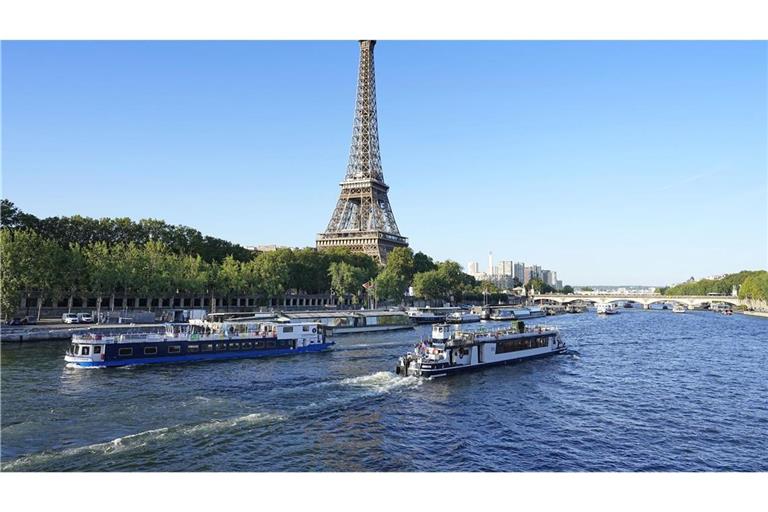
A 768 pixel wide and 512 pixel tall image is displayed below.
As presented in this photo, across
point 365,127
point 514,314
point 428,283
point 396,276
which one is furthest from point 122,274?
point 365,127

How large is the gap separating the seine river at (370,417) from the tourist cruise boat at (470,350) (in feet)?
5.14

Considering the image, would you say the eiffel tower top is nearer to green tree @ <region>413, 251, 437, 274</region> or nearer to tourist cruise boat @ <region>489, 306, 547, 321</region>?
green tree @ <region>413, 251, 437, 274</region>

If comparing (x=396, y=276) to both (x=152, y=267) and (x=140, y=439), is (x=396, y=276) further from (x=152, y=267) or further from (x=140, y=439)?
(x=140, y=439)

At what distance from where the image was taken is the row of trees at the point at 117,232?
93062 millimetres

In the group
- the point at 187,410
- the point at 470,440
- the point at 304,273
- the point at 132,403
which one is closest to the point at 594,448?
the point at 470,440

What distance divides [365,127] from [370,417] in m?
160

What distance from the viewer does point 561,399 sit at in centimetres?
3975

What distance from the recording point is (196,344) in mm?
53312

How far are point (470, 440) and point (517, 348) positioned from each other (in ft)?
97.6

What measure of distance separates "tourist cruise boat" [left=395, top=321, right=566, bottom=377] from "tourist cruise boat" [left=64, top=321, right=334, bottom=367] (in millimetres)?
15878

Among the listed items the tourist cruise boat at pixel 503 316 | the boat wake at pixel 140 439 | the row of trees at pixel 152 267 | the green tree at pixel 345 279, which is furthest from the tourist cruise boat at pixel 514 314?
the boat wake at pixel 140 439

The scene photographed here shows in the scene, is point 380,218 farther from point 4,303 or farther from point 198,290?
point 4,303

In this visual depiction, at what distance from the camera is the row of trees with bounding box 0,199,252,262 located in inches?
3664

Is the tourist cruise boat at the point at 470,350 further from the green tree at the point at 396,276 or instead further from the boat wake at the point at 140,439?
the green tree at the point at 396,276
